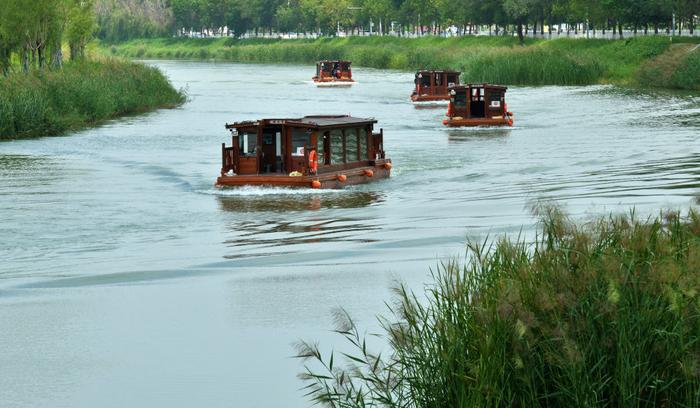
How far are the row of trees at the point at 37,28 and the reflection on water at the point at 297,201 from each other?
103 ft

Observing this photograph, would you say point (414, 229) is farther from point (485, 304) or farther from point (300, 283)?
point (485, 304)

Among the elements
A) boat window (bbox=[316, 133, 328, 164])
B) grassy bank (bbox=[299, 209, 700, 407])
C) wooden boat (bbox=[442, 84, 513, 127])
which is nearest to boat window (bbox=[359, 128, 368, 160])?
boat window (bbox=[316, 133, 328, 164])

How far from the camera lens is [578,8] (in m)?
106

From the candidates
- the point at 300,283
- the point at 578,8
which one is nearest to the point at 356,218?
the point at 300,283

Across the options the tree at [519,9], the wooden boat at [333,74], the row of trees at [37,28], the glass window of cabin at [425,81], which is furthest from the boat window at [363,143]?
Result: the tree at [519,9]

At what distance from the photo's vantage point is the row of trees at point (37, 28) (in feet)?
199

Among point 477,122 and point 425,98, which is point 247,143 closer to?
point 477,122

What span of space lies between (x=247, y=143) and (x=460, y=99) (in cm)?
2485

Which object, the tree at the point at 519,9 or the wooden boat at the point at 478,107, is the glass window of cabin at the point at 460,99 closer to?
the wooden boat at the point at 478,107

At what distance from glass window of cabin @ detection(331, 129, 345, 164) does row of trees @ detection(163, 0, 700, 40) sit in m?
58.9

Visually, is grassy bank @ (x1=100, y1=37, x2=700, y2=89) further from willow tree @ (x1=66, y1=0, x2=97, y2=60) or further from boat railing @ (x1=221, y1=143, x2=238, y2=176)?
boat railing @ (x1=221, y1=143, x2=238, y2=176)

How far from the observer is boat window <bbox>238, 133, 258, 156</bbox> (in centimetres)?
3406

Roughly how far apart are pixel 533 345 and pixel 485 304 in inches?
33.5

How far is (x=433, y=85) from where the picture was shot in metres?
75.2
